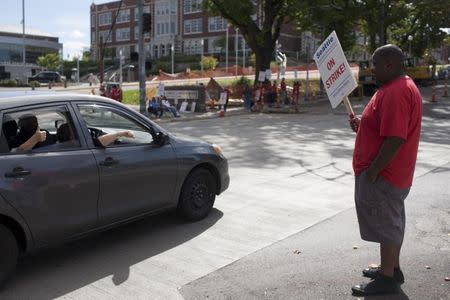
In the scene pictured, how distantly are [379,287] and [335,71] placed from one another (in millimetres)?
2114

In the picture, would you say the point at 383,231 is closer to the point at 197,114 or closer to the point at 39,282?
the point at 39,282

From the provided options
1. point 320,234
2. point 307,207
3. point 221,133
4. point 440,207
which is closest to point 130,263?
point 320,234

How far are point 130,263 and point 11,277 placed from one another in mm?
1010

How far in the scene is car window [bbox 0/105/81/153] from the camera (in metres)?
4.32

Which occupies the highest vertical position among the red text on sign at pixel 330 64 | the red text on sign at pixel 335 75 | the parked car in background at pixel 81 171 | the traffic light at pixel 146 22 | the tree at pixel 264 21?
the tree at pixel 264 21

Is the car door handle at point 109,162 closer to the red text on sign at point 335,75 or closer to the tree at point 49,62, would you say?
the red text on sign at point 335,75

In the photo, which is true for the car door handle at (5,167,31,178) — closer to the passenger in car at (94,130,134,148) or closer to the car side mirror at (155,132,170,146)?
the passenger in car at (94,130,134,148)

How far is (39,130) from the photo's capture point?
4.55 m

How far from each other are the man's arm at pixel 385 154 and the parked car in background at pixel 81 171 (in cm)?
234

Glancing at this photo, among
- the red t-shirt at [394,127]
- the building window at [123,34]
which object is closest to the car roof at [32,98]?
the red t-shirt at [394,127]

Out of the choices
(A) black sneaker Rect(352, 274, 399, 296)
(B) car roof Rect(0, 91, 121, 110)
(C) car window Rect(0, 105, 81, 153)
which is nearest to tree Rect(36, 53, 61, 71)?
(B) car roof Rect(0, 91, 121, 110)

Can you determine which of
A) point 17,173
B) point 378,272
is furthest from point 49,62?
point 378,272

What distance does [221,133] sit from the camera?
15.6 metres

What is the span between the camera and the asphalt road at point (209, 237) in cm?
433
